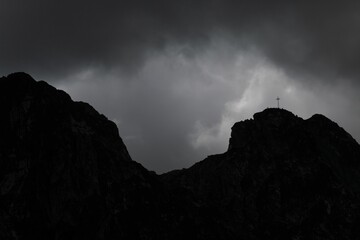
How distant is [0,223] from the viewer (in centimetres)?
19612

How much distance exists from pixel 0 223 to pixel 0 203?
24.6 feet

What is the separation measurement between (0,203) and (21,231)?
12414 millimetres

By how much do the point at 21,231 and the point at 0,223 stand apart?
7.77 m

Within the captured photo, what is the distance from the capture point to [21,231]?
7825 inches

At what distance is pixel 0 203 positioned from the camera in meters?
200
